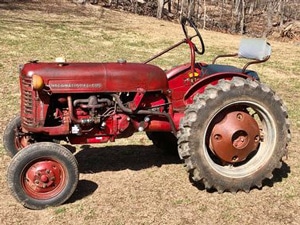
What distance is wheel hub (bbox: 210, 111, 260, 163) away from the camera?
4.45 metres

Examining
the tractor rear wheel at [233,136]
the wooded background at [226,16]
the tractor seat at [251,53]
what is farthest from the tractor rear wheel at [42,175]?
the wooded background at [226,16]

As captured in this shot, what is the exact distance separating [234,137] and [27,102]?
6.88ft

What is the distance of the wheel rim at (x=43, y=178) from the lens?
405 centimetres

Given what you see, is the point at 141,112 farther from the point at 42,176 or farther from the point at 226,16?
the point at 226,16

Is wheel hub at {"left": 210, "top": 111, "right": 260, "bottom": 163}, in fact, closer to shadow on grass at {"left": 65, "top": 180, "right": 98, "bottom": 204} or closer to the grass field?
the grass field

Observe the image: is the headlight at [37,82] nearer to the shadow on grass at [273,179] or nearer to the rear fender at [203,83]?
the rear fender at [203,83]

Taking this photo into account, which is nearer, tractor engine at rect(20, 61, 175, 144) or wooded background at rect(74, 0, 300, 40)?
tractor engine at rect(20, 61, 175, 144)

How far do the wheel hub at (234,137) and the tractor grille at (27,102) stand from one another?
71.8 inches

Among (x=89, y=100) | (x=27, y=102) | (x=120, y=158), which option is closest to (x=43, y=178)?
(x=27, y=102)

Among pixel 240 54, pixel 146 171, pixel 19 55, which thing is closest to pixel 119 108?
pixel 146 171

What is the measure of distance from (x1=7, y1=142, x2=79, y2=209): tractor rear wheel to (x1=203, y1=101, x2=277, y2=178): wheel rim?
1.37 meters

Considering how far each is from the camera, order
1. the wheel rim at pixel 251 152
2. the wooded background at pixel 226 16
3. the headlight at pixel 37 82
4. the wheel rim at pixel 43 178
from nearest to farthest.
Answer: the headlight at pixel 37 82, the wheel rim at pixel 43 178, the wheel rim at pixel 251 152, the wooded background at pixel 226 16

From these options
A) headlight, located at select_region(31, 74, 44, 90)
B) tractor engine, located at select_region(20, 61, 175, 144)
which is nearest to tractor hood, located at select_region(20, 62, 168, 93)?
tractor engine, located at select_region(20, 61, 175, 144)

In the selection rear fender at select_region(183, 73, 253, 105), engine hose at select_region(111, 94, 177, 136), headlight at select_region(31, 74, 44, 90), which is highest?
headlight at select_region(31, 74, 44, 90)
